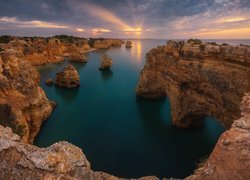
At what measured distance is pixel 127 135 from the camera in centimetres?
2573

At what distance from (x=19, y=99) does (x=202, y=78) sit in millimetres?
18035

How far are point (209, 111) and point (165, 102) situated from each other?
14465 mm

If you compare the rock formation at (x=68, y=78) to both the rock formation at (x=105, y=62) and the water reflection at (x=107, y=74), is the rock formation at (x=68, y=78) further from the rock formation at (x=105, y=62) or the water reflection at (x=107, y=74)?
the rock formation at (x=105, y=62)

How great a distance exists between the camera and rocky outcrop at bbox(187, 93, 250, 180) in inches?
266

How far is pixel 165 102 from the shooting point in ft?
121

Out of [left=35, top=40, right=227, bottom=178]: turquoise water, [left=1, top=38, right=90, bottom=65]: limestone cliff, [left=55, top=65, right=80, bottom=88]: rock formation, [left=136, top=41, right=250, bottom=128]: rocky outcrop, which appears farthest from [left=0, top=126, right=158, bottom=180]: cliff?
[left=1, top=38, right=90, bottom=65]: limestone cliff

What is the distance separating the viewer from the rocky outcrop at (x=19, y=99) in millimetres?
19406

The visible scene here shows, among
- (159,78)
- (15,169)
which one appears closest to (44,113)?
(159,78)

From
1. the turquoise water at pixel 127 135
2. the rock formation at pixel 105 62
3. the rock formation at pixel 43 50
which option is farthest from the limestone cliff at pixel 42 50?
the turquoise water at pixel 127 135

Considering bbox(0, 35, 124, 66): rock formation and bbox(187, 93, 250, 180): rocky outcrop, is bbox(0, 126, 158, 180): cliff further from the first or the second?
bbox(0, 35, 124, 66): rock formation

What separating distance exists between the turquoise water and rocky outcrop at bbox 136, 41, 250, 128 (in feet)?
9.55

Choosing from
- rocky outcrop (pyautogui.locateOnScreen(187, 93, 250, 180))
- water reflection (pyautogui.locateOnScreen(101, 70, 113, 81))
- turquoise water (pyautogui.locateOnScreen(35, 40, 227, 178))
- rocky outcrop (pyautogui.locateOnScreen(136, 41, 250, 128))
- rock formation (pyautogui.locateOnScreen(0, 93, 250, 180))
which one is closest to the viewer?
rocky outcrop (pyautogui.locateOnScreen(187, 93, 250, 180))

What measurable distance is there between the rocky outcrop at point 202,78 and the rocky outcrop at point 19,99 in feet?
52.4

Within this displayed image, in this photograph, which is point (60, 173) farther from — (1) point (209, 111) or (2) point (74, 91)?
(2) point (74, 91)
